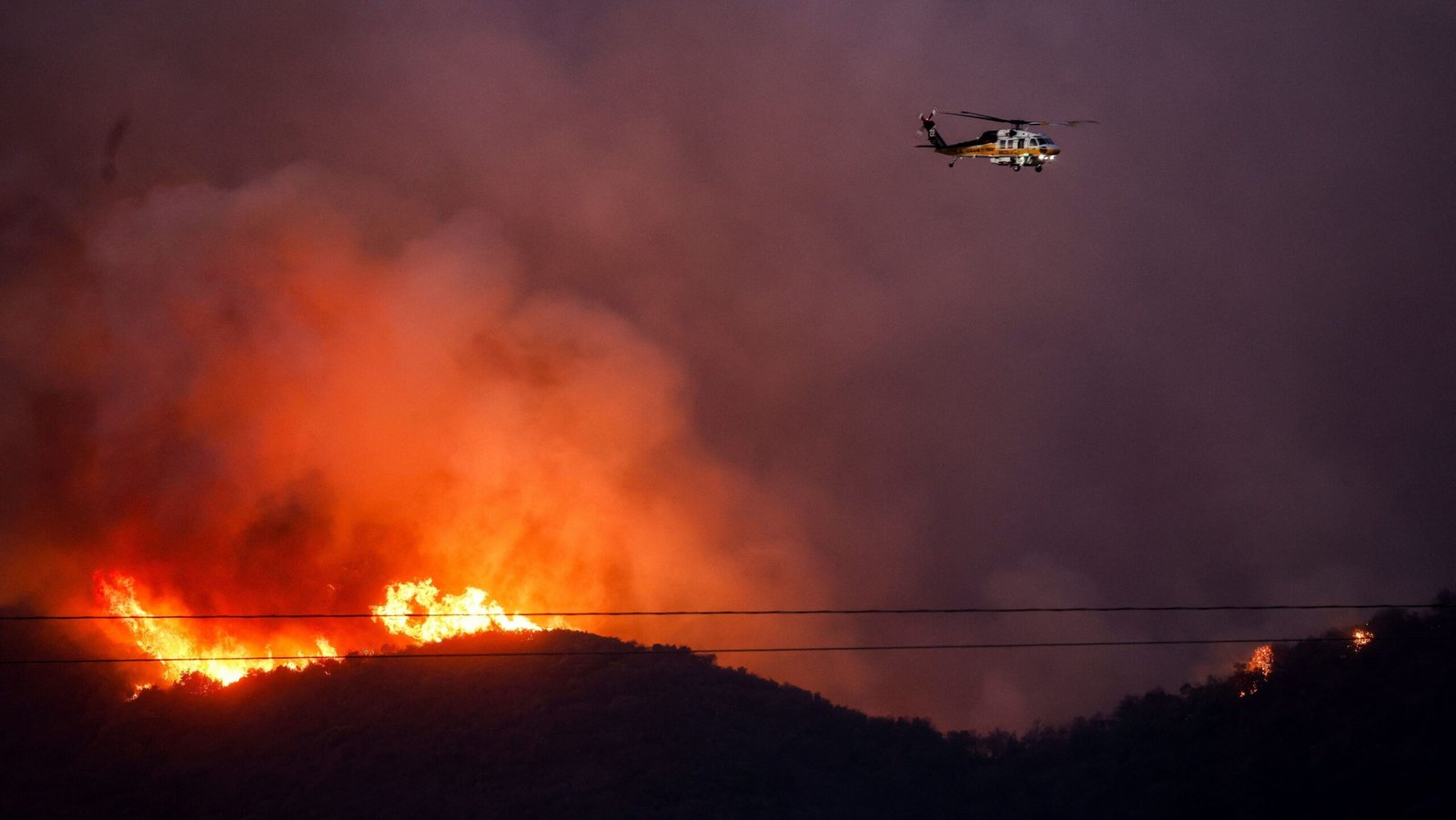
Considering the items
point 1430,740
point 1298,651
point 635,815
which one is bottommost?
point 635,815

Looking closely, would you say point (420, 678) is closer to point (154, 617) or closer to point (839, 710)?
point (154, 617)

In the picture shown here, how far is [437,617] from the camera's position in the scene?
388 ft

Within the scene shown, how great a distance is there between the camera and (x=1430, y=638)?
10875cm

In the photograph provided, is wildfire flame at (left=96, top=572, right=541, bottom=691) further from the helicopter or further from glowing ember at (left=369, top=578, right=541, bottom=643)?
the helicopter

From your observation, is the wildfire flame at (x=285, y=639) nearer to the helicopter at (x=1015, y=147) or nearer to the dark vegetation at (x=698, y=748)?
the dark vegetation at (x=698, y=748)

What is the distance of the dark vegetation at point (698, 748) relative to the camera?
311ft

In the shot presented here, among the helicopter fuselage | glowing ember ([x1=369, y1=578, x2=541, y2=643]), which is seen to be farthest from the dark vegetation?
the helicopter fuselage

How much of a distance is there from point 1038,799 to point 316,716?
222 feet

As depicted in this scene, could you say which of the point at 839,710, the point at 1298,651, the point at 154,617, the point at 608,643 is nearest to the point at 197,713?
the point at 154,617

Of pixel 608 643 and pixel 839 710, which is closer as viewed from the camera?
pixel 839 710

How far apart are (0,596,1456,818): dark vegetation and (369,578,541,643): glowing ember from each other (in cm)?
196

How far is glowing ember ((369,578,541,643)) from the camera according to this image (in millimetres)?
118438

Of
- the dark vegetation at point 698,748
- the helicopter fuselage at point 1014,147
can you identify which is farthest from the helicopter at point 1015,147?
the dark vegetation at point 698,748

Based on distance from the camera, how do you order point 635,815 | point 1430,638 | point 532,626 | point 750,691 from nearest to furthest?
point 635,815 → point 1430,638 → point 750,691 → point 532,626
